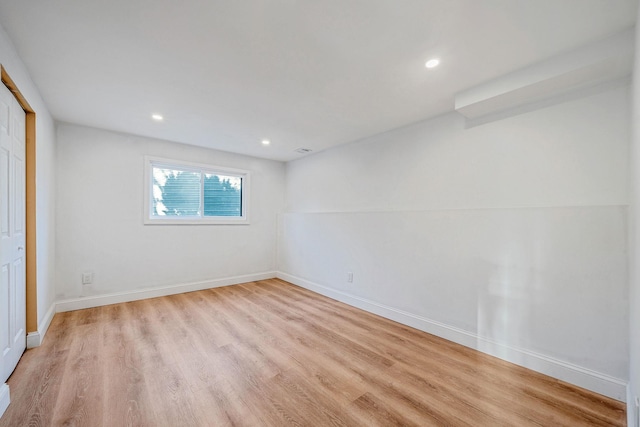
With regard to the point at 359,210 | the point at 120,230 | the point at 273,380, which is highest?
the point at 359,210

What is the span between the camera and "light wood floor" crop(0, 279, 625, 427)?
63.1 inches

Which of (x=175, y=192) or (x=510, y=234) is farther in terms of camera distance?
(x=175, y=192)

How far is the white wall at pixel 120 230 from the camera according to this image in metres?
3.30

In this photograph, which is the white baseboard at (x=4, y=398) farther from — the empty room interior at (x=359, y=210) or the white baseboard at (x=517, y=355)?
the white baseboard at (x=517, y=355)

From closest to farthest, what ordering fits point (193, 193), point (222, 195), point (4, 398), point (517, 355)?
point (4, 398), point (517, 355), point (193, 193), point (222, 195)

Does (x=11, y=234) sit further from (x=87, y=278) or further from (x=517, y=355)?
(x=517, y=355)

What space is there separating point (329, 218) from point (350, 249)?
62cm

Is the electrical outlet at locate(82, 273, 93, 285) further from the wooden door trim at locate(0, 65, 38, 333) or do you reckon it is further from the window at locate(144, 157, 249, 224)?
the wooden door trim at locate(0, 65, 38, 333)

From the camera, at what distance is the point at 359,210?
3721mm

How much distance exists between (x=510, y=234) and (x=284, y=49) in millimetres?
2341

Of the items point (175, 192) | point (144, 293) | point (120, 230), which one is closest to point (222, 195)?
point (175, 192)

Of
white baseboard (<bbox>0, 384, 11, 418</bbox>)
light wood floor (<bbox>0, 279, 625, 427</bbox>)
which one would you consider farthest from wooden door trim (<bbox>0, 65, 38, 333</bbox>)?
white baseboard (<bbox>0, 384, 11, 418</bbox>)

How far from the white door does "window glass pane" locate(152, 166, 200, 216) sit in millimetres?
1808

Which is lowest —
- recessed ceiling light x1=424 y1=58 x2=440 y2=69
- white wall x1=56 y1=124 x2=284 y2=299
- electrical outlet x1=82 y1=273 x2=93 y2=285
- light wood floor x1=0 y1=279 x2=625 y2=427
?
light wood floor x1=0 y1=279 x2=625 y2=427
